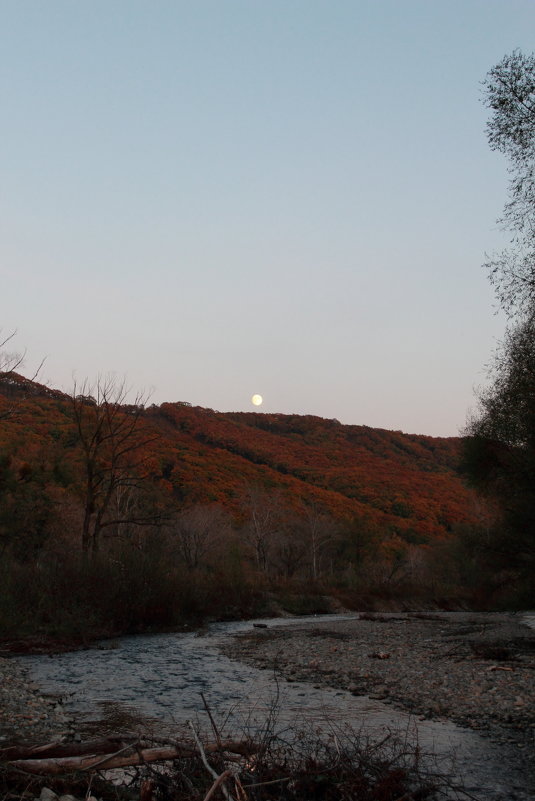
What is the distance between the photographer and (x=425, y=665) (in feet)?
53.8

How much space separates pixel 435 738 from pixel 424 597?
125ft

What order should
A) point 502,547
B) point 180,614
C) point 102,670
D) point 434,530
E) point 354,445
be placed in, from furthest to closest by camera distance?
point 354,445 → point 434,530 → point 180,614 → point 502,547 → point 102,670

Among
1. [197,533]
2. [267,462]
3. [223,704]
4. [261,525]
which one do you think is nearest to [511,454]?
[223,704]

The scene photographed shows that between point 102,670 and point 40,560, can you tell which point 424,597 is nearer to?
point 40,560

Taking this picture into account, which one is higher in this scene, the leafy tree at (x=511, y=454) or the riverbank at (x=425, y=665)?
the leafy tree at (x=511, y=454)

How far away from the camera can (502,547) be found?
22812mm

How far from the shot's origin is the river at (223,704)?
809cm

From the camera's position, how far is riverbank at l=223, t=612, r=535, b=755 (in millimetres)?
11172

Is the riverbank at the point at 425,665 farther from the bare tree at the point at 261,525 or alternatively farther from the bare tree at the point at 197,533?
the bare tree at the point at 261,525

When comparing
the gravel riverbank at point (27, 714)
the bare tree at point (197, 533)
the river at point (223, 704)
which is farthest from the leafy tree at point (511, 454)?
the bare tree at point (197, 533)

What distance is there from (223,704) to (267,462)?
88.8 metres

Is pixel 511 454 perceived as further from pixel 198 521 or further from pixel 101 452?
pixel 198 521

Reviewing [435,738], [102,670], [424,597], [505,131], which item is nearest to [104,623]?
[102,670]

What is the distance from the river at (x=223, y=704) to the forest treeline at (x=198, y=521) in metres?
5.42
